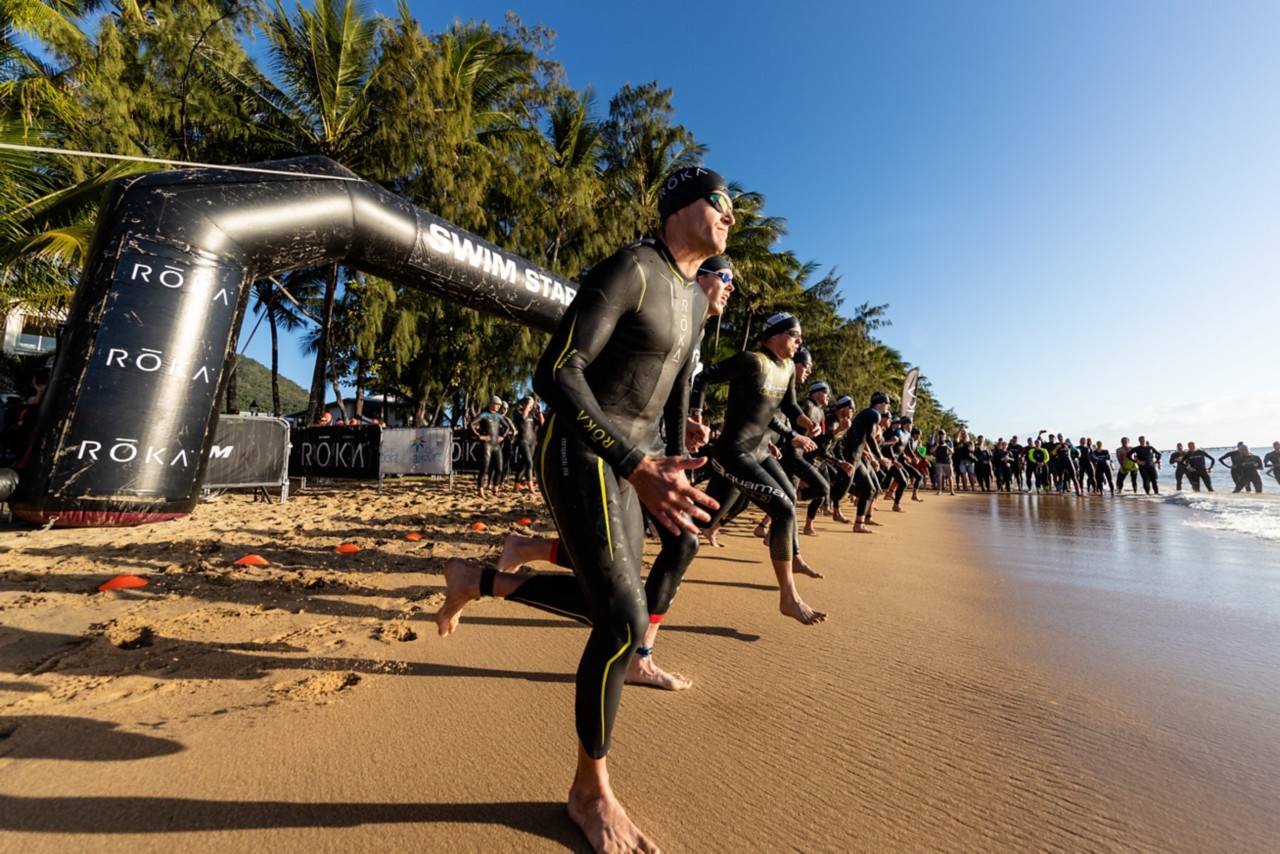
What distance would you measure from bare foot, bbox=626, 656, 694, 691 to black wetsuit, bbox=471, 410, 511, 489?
28.8 ft

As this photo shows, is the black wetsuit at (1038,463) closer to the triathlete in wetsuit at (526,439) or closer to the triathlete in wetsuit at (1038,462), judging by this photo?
the triathlete in wetsuit at (1038,462)

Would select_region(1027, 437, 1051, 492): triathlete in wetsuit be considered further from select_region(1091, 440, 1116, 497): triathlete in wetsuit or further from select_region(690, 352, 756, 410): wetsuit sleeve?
select_region(690, 352, 756, 410): wetsuit sleeve

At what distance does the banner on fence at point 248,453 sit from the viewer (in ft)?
24.6

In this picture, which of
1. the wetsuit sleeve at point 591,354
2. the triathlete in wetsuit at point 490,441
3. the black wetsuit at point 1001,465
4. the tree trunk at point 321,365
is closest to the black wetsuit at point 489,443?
the triathlete in wetsuit at point 490,441

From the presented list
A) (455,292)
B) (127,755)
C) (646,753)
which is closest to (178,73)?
(455,292)

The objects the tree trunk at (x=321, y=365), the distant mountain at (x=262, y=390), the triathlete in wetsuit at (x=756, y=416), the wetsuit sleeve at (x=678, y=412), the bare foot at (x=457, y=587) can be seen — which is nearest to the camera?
the bare foot at (x=457, y=587)

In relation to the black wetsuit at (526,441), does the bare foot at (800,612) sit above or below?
below

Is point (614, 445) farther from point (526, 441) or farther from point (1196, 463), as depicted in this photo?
point (1196, 463)

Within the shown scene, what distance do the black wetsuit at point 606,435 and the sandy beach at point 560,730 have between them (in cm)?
48

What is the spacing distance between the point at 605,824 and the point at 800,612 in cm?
206

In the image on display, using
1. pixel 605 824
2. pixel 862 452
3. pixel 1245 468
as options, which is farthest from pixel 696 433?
pixel 1245 468

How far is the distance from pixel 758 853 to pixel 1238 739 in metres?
1.85

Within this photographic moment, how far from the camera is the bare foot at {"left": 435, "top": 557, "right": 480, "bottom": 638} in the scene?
2201 millimetres

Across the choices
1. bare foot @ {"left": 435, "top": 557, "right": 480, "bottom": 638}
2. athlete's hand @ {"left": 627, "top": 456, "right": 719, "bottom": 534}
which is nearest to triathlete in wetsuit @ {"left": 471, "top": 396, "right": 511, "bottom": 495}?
bare foot @ {"left": 435, "top": 557, "right": 480, "bottom": 638}
